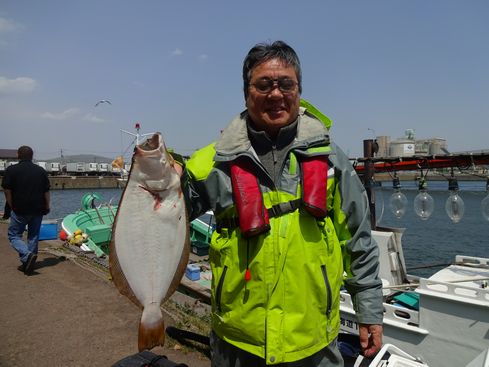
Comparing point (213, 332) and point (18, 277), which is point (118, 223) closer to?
point (213, 332)

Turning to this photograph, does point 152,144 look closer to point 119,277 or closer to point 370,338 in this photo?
point 119,277

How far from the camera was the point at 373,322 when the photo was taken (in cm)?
216

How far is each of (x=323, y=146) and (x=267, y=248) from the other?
2.22 ft

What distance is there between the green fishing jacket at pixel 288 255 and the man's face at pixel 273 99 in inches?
4.9

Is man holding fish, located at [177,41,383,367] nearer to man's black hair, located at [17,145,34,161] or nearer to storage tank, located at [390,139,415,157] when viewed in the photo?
storage tank, located at [390,139,415,157]

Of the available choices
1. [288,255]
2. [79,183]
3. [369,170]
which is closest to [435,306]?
[369,170]

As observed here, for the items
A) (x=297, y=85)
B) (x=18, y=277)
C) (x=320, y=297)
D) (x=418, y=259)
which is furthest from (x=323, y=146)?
(x=418, y=259)

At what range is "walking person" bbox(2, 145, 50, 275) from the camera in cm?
684

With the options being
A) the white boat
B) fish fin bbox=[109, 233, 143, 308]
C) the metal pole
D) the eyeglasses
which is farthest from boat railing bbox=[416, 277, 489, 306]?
fish fin bbox=[109, 233, 143, 308]

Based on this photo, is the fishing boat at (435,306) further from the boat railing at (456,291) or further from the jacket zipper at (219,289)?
the jacket zipper at (219,289)

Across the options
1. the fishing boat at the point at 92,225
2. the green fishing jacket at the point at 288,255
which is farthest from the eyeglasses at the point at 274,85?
the fishing boat at the point at 92,225

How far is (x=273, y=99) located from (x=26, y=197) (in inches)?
256

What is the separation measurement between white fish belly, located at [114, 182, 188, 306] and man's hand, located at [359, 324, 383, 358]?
1.19 metres

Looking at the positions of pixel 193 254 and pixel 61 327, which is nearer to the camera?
pixel 61 327
